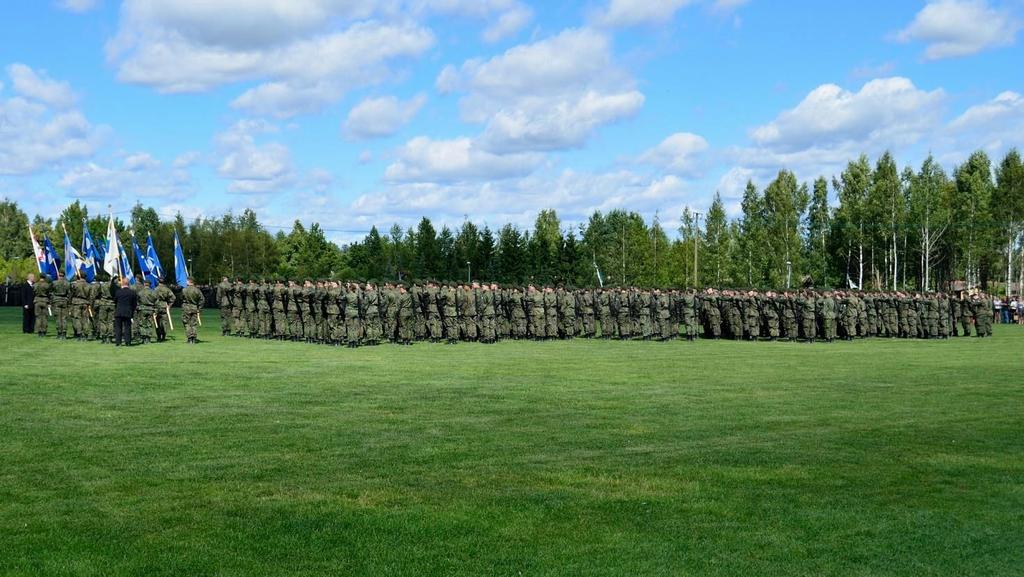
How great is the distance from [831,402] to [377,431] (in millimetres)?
6747

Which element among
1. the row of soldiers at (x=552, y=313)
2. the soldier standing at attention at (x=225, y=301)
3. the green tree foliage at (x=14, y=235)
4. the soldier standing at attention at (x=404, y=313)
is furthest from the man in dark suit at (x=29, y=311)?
the green tree foliage at (x=14, y=235)

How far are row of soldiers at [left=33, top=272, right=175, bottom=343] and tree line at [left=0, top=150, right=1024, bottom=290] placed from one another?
34610 millimetres

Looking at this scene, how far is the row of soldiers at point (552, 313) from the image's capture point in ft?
91.0

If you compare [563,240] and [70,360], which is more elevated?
[563,240]

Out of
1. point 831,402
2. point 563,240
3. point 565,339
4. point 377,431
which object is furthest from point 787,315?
point 563,240

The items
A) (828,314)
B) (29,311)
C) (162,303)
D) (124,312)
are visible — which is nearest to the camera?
(124,312)

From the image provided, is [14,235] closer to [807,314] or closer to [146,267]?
[146,267]

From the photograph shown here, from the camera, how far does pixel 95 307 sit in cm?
2848

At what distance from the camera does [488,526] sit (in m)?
7.54

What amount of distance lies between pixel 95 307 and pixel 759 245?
54.4m

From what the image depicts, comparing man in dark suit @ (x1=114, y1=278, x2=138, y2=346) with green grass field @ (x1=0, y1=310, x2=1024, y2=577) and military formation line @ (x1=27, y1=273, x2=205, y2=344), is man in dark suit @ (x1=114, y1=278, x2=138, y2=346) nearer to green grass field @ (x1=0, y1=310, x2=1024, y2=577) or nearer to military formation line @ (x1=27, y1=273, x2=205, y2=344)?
military formation line @ (x1=27, y1=273, x2=205, y2=344)

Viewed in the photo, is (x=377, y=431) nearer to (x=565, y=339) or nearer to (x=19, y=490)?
(x=19, y=490)

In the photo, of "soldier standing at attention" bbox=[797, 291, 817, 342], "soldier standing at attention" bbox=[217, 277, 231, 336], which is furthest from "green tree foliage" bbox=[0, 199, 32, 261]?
"soldier standing at attention" bbox=[797, 291, 817, 342]

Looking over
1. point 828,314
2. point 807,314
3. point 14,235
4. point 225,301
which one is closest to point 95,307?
point 225,301
